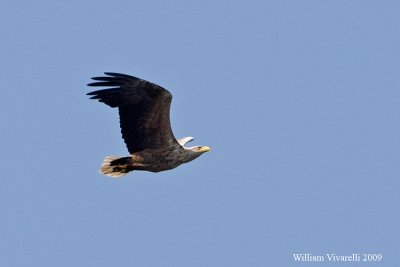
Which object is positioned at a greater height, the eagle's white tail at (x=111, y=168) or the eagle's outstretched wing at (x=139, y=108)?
the eagle's outstretched wing at (x=139, y=108)

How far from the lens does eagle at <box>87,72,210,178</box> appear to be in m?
28.4

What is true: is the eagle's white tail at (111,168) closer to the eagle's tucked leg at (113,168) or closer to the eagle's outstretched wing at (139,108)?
the eagle's tucked leg at (113,168)

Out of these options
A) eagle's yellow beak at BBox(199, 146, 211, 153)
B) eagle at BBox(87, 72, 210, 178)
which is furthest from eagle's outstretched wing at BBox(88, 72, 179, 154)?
eagle's yellow beak at BBox(199, 146, 211, 153)

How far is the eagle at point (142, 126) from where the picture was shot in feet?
93.1

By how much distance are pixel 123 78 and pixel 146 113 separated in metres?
0.76

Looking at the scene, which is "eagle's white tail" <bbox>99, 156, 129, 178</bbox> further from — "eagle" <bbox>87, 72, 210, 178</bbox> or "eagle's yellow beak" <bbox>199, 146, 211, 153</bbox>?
"eagle's yellow beak" <bbox>199, 146, 211, 153</bbox>

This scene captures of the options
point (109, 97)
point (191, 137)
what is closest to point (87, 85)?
point (109, 97)

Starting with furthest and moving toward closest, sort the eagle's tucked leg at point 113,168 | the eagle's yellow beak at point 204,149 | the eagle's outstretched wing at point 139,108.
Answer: the eagle's yellow beak at point 204,149 < the eagle's tucked leg at point 113,168 < the eagle's outstretched wing at point 139,108

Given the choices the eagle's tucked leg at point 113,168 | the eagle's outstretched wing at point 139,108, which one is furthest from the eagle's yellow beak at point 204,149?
the eagle's tucked leg at point 113,168

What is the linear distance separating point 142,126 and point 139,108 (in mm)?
355

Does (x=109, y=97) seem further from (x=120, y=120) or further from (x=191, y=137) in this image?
(x=191, y=137)

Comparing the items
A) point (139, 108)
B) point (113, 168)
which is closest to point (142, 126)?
point (139, 108)

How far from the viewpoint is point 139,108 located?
2856cm

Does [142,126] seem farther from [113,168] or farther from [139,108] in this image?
[113,168]
